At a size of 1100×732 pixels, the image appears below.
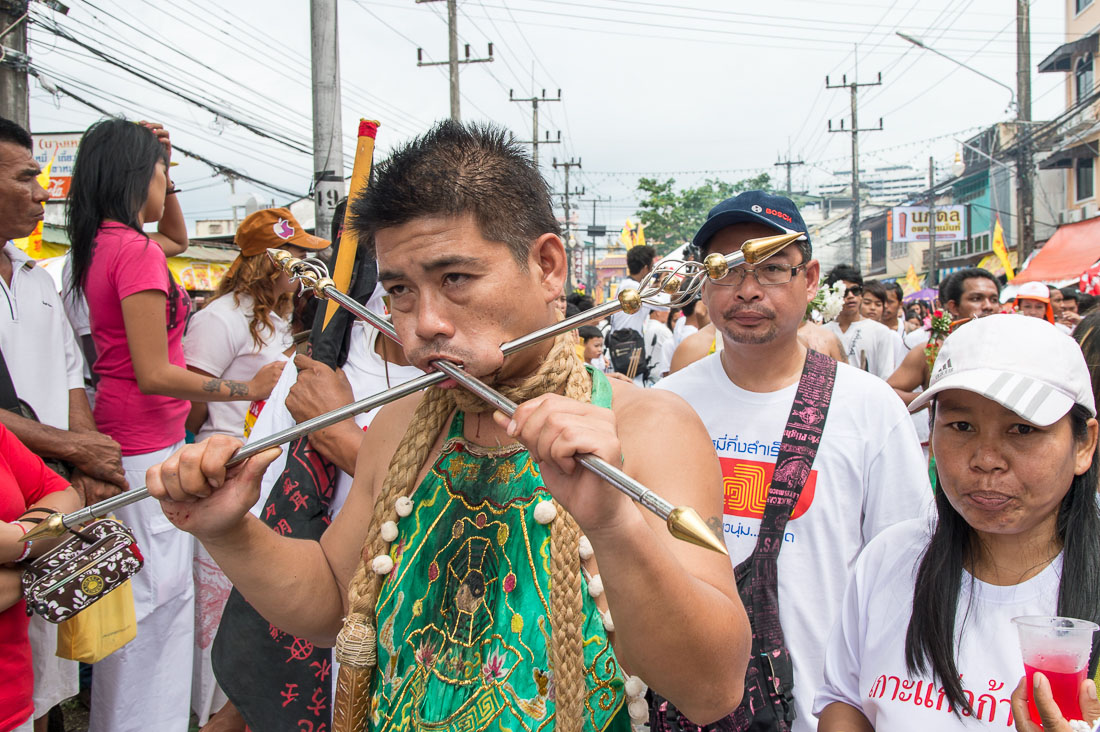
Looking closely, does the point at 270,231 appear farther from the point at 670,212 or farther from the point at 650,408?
the point at 670,212

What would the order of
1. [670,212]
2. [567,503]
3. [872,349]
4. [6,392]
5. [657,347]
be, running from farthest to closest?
[670,212]
[657,347]
[872,349]
[6,392]
[567,503]

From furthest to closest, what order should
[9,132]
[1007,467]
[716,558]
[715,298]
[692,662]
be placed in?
[9,132], [715,298], [1007,467], [716,558], [692,662]

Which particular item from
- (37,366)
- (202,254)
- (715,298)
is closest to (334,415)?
(715,298)

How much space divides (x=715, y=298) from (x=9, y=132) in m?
2.58

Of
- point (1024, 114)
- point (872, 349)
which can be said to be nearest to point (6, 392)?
point (872, 349)

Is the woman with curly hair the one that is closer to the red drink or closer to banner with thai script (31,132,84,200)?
the red drink

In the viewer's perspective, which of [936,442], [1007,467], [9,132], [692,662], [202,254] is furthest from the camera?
[202,254]

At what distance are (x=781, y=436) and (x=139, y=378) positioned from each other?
8.15 feet

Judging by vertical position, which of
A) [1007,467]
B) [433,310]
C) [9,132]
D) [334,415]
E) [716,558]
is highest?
[9,132]

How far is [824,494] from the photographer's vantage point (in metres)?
2.43

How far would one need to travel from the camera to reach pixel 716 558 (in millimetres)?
1422

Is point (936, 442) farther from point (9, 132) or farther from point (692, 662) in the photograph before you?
point (9, 132)

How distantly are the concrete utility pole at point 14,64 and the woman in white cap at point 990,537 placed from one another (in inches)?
284

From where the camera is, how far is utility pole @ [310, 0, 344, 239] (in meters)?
6.80
